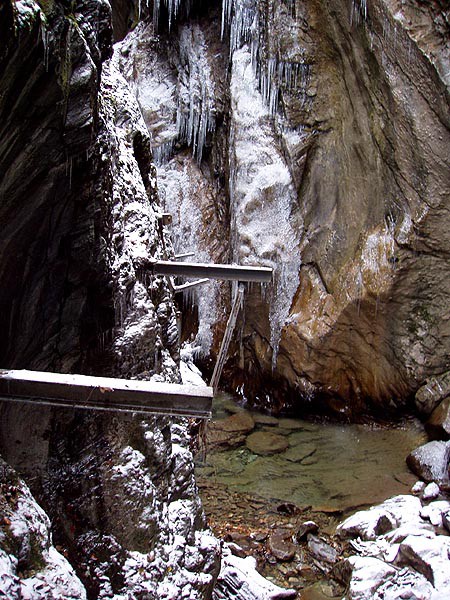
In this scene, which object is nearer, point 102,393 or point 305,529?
point 102,393

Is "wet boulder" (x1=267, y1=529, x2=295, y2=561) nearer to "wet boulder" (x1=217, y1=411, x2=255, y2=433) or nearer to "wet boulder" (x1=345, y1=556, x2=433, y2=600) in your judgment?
"wet boulder" (x1=345, y1=556, x2=433, y2=600)

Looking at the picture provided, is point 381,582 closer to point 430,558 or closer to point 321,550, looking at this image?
point 430,558

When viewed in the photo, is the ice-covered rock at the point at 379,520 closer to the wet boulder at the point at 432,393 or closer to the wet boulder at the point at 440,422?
the wet boulder at the point at 440,422

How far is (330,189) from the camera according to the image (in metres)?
9.46

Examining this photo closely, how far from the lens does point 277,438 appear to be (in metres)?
8.83

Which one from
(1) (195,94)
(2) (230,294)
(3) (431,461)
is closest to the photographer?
(3) (431,461)

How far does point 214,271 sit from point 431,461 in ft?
16.2

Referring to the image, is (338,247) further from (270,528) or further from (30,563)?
(30,563)

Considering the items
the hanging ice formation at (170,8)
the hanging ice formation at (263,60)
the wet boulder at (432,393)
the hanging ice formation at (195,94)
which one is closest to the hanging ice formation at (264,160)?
the hanging ice formation at (263,60)

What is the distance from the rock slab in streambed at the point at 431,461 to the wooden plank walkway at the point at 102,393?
5363 millimetres

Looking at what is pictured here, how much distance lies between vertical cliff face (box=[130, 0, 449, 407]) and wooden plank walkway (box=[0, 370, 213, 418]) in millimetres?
6466

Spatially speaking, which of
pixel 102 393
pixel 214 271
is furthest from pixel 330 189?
pixel 102 393

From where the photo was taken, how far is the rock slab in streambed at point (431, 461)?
7.01 meters

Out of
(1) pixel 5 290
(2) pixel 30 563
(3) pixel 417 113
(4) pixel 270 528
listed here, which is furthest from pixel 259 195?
(2) pixel 30 563
